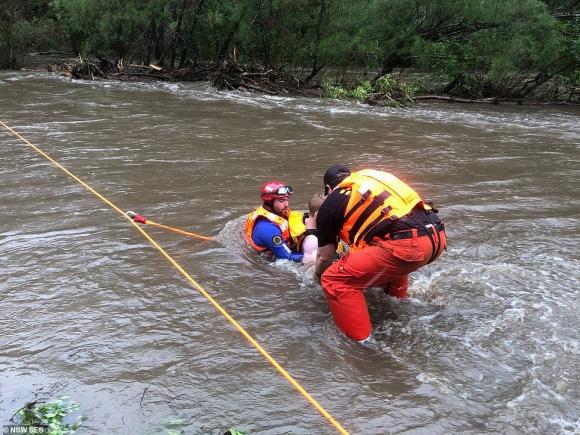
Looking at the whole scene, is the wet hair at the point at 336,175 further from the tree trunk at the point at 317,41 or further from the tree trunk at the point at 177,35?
the tree trunk at the point at 177,35

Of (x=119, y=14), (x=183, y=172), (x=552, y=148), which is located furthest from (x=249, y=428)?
(x=119, y=14)

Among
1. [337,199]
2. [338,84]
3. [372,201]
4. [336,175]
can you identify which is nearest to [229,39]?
[338,84]

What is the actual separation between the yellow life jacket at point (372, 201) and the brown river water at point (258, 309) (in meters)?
0.99

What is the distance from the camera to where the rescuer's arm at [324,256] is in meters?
4.61

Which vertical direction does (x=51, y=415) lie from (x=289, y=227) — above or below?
below

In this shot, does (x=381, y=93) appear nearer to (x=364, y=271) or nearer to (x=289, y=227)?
(x=289, y=227)

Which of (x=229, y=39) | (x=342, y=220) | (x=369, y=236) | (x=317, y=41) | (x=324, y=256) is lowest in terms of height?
(x=324, y=256)

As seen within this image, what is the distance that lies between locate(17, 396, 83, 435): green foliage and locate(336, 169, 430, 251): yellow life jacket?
243 centimetres

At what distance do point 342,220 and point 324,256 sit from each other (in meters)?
0.45

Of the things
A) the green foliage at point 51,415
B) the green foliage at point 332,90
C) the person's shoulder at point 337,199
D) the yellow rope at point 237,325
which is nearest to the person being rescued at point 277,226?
the yellow rope at point 237,325

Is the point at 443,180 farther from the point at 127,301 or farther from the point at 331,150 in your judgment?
the point at 127,301

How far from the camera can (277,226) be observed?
5887 mm

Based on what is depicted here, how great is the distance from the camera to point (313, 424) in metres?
3.49

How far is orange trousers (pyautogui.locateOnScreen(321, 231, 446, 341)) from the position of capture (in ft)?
14.0
